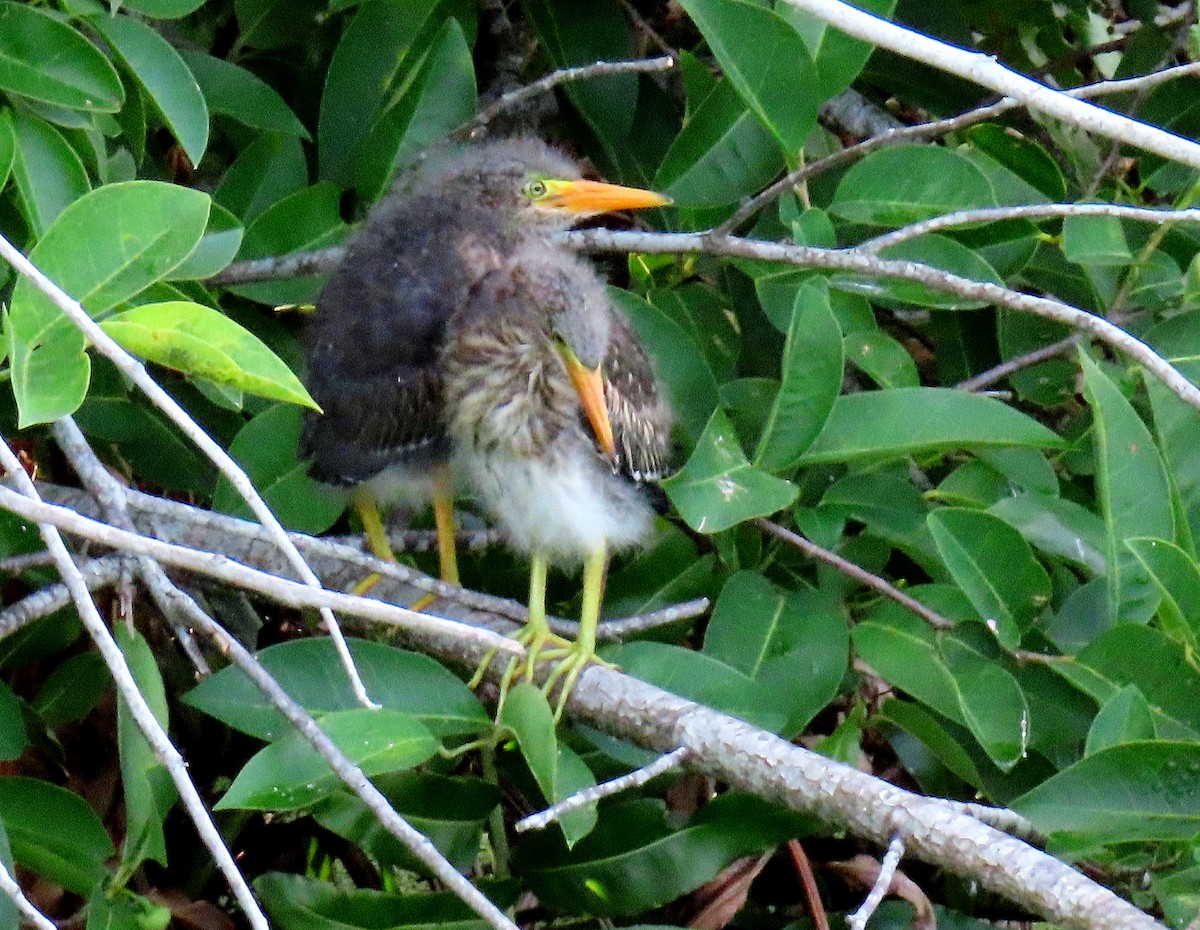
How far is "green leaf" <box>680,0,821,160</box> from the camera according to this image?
2.00 m

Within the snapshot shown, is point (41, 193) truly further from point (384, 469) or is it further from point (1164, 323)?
point (1164, 323)

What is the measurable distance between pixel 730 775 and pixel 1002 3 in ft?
5.46

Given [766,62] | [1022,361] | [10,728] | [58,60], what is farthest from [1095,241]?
[10,728]

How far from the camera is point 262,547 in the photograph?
89.7 inches

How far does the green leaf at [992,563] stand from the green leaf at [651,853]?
0.33 m

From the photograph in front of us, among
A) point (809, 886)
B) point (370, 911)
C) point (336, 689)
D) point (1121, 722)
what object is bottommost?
point (809, 886)

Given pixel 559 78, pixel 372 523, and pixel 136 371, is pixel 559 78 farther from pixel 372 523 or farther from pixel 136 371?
pixel 136 371

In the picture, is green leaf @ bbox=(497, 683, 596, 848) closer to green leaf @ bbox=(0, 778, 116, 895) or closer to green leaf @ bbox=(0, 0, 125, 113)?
green leaf @ bbox=(0, 778, 116, 895)

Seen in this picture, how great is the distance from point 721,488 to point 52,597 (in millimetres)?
798

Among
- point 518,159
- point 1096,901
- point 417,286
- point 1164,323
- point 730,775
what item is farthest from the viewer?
point 518,159

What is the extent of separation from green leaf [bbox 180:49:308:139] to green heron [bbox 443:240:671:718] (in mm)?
399

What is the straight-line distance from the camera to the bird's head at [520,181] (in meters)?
2.73

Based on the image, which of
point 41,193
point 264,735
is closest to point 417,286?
point 41,193

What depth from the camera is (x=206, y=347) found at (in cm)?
142
